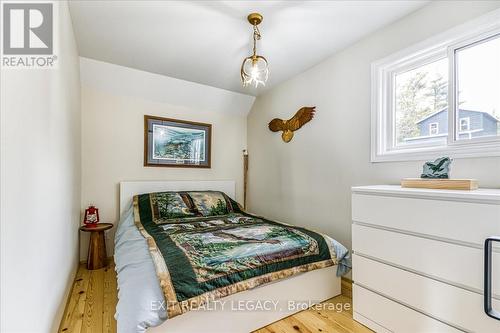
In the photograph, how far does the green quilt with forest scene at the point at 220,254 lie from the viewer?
1394mm

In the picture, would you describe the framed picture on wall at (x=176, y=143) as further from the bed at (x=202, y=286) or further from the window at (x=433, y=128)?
the window at (x=433, y=128)

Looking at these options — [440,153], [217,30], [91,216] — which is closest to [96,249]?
[91,216]

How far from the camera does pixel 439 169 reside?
5.03ft

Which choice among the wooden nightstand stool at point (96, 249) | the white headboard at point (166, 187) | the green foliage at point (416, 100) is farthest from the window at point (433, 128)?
the wooden nightstand stool at point (96, 249)

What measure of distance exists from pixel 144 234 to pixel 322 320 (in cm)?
154

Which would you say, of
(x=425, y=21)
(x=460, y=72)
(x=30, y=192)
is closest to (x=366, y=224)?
(x=460, y=72)

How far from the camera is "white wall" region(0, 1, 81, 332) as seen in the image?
2.74 ft

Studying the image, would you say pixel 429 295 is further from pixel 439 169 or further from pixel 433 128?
pixel 433 128

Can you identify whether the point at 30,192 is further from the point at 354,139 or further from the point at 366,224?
the point at 354,139

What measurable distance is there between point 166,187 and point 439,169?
9.43ft

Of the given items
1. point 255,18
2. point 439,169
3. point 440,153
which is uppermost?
point 255,18

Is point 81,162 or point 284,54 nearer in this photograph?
point 284,54

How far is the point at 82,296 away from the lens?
2029 mm

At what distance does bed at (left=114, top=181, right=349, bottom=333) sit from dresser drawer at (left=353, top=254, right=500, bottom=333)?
1.20ft
